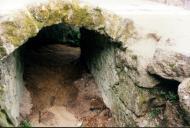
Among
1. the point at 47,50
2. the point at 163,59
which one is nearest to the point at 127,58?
the point at 163,59

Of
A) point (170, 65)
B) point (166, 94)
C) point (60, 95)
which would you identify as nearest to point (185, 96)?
point (170, 65)

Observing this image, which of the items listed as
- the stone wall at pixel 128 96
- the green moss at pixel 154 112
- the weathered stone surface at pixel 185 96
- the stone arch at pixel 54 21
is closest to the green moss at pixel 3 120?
the stone arch at pixel 54 21

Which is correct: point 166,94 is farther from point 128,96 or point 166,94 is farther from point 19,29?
point 19,29

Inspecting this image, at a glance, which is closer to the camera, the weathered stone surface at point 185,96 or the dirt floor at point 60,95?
the weathered stone surface at point 185,96

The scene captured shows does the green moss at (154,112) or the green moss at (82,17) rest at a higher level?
the green moss at (82,17)

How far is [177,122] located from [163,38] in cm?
186

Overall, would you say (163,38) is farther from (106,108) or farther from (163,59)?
(106,108)

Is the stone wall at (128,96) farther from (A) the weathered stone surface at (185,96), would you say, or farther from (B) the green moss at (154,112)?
(A) the weathered stone surface at (185,96)

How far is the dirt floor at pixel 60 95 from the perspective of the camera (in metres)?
10.6

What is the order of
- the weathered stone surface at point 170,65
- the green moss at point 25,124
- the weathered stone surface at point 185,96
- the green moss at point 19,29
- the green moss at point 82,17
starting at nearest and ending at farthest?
A: 1. the weathered stone surface at point 185,96
2. the green moss at point 19,29
3. the weathered stone surface at point 170,65
4. the green moss at point 82,17
5. the green moss at point 25,124

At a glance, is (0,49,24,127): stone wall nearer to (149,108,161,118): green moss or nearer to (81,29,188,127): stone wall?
(81,29,188,127): stone wall

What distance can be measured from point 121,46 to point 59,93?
2.54 metres

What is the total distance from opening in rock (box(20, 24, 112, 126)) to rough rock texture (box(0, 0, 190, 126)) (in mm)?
392

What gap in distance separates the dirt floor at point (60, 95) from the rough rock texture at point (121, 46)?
409mm
